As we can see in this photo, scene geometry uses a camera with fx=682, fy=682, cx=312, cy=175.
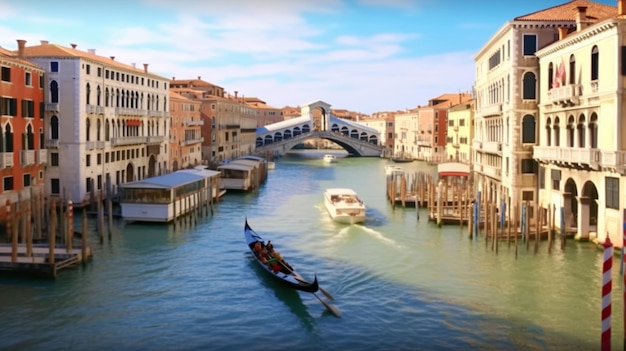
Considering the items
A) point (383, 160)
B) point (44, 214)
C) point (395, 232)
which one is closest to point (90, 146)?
point (44, 214)

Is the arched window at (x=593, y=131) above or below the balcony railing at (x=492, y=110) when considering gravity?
below

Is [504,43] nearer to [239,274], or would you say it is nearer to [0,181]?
[239,274]

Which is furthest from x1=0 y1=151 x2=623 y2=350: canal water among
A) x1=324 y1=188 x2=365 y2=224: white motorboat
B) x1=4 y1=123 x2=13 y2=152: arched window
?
x1=4 y1=123 x2=13 y2=152: arched window

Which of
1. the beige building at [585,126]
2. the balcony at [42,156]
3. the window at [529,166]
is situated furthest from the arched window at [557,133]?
the balcony at [42,156]

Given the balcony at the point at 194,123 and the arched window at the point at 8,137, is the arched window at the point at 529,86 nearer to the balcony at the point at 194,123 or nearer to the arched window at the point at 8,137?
the arched window at the point at 8,137

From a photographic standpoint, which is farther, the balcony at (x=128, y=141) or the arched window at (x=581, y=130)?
the balcony at (x=128, y=141)

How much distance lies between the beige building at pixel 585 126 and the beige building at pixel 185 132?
17516 millimetres

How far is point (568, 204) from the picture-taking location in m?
15.3

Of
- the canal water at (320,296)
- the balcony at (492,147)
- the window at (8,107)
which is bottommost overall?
the canal water at (320,296)

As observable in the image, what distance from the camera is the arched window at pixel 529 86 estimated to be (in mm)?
17281

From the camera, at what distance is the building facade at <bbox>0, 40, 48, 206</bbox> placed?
15859 mm

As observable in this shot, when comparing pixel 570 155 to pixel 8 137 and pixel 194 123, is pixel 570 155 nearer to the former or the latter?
pixel 8 137

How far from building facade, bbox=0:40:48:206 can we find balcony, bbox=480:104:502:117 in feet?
41.2

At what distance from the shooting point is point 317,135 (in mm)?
53781
